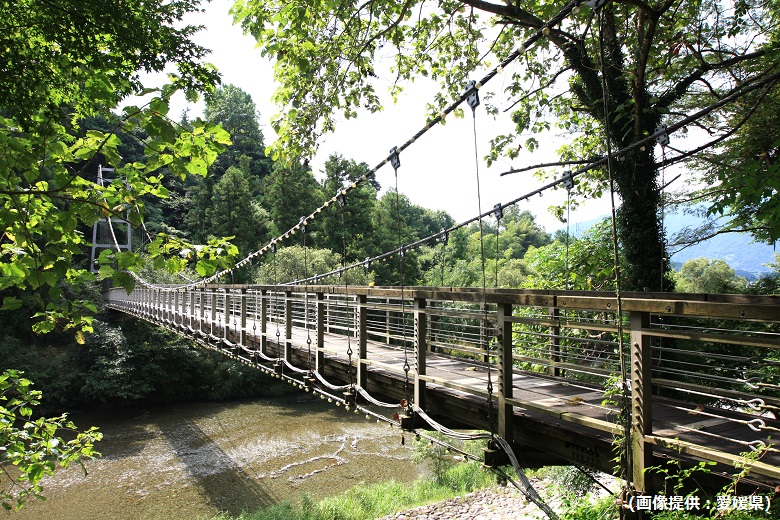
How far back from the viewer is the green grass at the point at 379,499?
26.0ft

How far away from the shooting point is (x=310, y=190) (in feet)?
86.3

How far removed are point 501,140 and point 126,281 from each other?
4710 millimetres

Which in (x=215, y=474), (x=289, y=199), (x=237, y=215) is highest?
(x=289, y=199)

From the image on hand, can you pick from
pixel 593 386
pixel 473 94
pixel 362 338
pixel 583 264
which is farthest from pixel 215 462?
pixel 473 94

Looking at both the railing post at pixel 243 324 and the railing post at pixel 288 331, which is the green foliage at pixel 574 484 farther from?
the railing post at pixel 243 324

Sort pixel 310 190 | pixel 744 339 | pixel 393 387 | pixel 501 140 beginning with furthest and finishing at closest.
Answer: pixel 310 190
pixel 501 140
pixel 393 387
pixel 744 339

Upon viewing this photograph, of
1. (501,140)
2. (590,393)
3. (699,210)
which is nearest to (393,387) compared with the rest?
(590,393)

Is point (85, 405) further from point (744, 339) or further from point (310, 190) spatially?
point (744, 339)

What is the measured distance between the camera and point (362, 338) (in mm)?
3562

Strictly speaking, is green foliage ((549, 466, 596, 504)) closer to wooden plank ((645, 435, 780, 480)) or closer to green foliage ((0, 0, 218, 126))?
wooden plank ((645, 435, 780, 480))

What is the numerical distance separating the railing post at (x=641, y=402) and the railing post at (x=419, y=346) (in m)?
1.24

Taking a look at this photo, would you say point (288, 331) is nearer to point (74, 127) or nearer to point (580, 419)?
point (74, 127)

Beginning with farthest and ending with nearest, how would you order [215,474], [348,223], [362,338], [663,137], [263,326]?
[348,223]
[215,474]
[263,326]
[663,137]
[362,338]

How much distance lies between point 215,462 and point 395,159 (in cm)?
938
